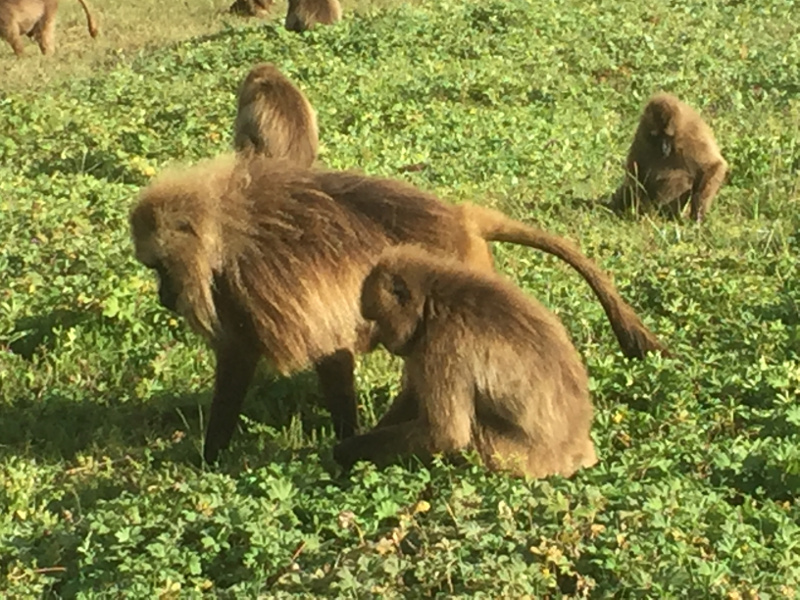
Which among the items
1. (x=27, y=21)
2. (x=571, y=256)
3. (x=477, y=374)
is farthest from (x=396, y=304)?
(x=27, y=21)

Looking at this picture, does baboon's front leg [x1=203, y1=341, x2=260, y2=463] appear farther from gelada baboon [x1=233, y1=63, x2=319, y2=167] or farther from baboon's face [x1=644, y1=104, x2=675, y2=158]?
baboon's face [x1=644, y1=104, x2=675, y2=158]

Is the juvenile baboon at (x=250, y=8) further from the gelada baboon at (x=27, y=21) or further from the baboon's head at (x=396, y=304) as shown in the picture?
the baboon's head at (x=396, y=304)

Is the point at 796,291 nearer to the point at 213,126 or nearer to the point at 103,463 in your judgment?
the point at 103,463

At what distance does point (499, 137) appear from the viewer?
407 inches

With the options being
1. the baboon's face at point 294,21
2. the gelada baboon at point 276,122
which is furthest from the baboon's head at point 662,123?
the baboon's face at point 294,21

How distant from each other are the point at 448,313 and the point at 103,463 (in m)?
1.78

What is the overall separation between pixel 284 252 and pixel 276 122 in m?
3.25

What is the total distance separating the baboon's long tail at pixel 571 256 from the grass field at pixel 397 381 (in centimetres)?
17

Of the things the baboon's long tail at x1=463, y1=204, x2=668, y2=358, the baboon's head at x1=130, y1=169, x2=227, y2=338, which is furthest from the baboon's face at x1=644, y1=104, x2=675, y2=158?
the baboon's head at x1=130, y1=169, x2=227, y2=338

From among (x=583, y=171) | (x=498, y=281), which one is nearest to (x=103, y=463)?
(x=498, y=281)

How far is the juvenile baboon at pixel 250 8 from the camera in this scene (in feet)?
63.7

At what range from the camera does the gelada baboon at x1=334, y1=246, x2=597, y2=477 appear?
13.6 feet

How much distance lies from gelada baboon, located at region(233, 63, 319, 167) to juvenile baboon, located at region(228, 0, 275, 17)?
11.9 metres

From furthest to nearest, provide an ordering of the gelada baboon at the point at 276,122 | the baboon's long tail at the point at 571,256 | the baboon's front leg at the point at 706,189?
1. the baboon's front leg at the point at 706,189
2. the gelada baboon at the point at 276,122
3. the baboon's long tail at the point at 571,256
